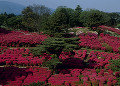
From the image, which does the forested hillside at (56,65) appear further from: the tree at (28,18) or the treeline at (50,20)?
the tree at (28,18)

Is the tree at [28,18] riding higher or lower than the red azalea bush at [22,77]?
higher

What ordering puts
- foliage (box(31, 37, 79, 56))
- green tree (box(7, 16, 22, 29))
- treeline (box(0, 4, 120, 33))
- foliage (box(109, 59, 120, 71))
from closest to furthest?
foliage (box(31, 37, 79, 56)), foliage (box(109, 59, 120, 71)), treeline (box(0, 4, 120, 33)), green tree (box(7, 16, 22, 29))

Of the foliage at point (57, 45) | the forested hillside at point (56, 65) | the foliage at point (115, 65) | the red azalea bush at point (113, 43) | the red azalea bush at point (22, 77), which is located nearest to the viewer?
the red azalea bush at point (22, 77)

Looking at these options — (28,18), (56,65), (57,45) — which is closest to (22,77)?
(56,65)

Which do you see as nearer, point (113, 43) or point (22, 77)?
point (22, 77)

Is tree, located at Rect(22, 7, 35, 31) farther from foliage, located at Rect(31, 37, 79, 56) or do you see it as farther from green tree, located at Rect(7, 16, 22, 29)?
foliage, located at Rect(31, 37, 79, 56)

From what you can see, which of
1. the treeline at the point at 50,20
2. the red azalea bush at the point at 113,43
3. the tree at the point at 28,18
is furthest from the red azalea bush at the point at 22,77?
the tree at the point at 28,18

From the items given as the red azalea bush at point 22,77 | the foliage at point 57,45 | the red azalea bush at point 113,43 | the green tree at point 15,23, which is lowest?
the red azalea bush at point 22,77

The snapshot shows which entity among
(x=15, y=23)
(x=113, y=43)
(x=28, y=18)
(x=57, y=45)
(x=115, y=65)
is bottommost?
(x=115, y=65)

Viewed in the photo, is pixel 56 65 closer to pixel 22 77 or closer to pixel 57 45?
pixel 57 45

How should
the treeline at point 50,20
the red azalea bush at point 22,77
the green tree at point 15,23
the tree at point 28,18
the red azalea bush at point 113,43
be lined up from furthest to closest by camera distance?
the green tree at point 15,23 < the tree at point 28,18 < the red azalea bush at point 113,43 < the treeline at point 50,20 < the red azalea bush at point 22,77

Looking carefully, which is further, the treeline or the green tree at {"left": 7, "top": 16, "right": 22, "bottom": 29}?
the green tree at {"left": 7, "top": 16, "right": 22, "bottom": 29}

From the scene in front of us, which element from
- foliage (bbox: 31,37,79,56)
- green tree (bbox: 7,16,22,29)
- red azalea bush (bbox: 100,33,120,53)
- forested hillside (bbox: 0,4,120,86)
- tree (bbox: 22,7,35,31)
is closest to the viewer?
forested hillside (bbox: 0,4,120,86)

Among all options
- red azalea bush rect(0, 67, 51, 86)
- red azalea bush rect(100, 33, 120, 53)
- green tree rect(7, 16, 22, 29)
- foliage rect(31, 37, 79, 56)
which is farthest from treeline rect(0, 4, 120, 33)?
red azalea bush rect(100, 33, 120, 53)
